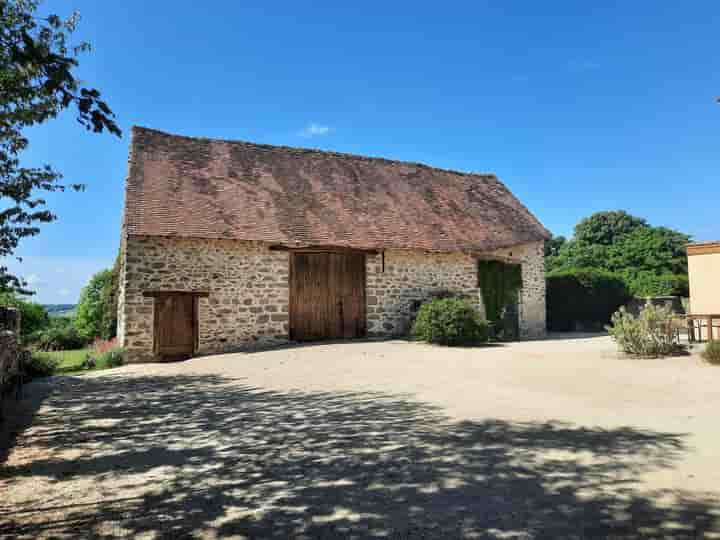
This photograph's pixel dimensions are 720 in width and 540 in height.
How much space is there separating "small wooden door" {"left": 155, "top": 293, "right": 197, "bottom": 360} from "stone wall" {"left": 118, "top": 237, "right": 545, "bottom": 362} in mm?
174

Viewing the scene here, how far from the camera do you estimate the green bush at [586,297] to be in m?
18.0

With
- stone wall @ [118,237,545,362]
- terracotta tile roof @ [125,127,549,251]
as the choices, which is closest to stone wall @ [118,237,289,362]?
stone wall @ [118,237,545,362]

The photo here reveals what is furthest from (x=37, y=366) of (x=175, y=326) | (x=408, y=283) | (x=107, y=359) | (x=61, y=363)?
(x=408, y=283)

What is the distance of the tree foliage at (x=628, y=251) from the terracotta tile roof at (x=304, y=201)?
1087 centimetres

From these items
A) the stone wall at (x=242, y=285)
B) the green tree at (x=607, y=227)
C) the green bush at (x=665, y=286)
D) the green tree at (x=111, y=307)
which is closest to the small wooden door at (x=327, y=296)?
the stone wall at (x=242, y=285)

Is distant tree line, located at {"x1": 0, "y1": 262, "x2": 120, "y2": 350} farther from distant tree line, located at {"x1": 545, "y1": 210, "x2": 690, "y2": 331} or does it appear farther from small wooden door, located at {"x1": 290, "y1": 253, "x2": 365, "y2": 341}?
distant tree line, located at {"x1": 545, "y1": 210, "x2": 690, "y2": 331}

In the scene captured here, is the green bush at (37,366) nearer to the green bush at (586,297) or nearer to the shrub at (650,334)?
the shrub at (650,334)

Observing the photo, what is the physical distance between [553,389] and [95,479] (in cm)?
536

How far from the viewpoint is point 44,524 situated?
2771 millimetres

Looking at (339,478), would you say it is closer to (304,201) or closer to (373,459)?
(373,459)

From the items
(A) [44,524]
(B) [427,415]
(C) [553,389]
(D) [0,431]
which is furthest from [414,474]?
(D) [0,431]

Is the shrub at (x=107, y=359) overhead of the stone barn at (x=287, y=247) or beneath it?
beneath

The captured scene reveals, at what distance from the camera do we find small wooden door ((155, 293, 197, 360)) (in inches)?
441

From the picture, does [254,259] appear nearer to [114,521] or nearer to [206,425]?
[206,425]
